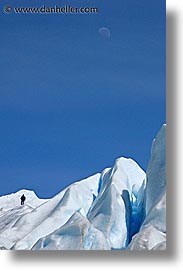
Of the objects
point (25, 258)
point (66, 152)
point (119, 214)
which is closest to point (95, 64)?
point (66, 152)

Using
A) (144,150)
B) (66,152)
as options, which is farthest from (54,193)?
(144,150)

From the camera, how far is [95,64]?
2232 millimetres

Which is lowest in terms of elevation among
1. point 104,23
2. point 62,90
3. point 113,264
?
point 113,264

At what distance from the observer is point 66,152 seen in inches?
87.9

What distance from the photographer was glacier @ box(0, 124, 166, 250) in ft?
7.19

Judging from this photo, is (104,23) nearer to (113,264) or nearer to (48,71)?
(48,71)

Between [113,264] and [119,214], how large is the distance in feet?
0.43

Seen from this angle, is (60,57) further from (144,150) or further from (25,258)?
(25,258)

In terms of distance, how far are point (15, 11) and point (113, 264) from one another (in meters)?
0.69

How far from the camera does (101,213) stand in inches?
87.7

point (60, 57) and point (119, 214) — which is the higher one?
point (60, 57)

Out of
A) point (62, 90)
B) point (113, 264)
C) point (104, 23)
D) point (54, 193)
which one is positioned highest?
point (104, 23)

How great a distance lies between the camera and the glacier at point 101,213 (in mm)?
2191

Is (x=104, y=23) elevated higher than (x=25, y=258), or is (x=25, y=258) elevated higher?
(x=104, y=23)
